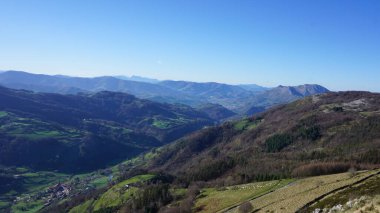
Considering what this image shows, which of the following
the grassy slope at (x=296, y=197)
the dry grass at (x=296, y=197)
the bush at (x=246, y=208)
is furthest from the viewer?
the bush at (x=246, y=208)

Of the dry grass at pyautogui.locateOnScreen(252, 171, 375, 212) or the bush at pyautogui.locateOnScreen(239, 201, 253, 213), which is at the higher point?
the dry grass at pyautogui.locateOnScreen(252, 171, 375, 212)

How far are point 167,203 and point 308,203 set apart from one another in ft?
239

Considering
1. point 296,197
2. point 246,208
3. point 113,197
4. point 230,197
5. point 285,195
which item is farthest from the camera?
point 113,197

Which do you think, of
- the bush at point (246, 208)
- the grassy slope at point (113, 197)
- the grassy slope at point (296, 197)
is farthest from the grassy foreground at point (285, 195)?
the grassy slope at point (113, 197)

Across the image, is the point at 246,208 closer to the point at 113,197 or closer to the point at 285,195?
the point at 285,195

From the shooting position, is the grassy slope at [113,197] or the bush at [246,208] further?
the grassy slope at [113,197]

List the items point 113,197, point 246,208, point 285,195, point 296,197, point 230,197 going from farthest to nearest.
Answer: point 113,197 → point 230,197 → point 285,195 → point 246,208 → point 296,197

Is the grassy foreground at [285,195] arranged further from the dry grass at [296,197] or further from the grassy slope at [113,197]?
the grassy slope at [113,197]

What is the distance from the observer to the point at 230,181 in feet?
456

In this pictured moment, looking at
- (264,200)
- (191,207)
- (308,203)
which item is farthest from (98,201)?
(308,203)

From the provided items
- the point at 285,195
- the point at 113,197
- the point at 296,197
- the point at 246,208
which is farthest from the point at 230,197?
the point at 113,197

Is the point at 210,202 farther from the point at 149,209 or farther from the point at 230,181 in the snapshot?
the point at 230,181

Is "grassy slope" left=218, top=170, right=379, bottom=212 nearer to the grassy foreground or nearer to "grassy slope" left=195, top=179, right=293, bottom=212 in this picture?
the grassy foreground

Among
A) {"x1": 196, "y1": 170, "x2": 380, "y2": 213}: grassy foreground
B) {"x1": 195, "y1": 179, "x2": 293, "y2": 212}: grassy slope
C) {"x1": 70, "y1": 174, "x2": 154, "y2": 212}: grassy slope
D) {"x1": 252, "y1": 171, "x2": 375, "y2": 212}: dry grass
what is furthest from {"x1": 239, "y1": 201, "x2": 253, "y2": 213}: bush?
{"x1": 70, "y1": 174, "x2": 154, "y2": 212}: grassy slope
